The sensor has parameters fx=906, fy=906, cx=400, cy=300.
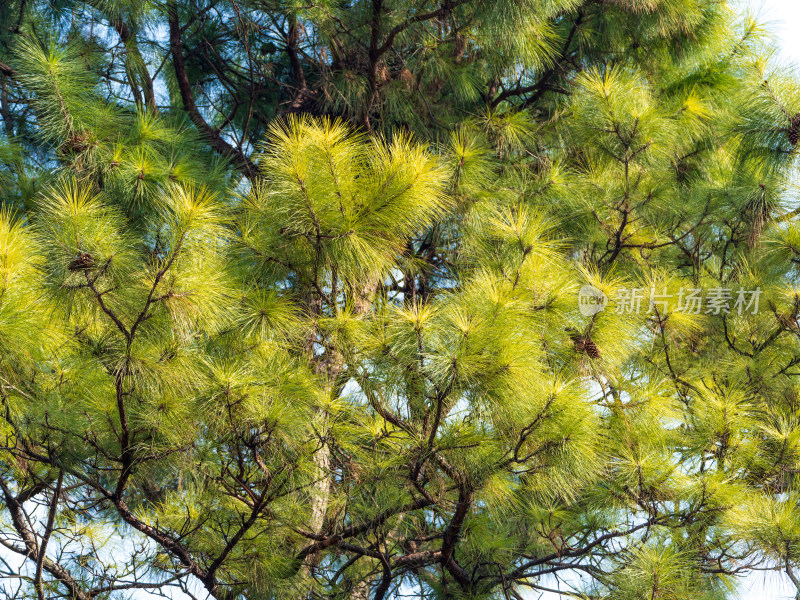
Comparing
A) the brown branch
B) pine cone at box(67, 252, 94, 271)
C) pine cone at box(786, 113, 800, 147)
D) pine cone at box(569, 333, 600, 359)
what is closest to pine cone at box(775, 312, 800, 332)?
pine cone at box(786, 113, 800, 147)

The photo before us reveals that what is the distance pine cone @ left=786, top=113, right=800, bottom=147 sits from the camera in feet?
A: 9.30

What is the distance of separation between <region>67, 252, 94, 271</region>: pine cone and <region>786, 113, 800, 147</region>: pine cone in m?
2.14

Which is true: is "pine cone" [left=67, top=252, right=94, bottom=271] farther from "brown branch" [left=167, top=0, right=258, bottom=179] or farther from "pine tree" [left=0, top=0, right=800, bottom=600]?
→ "brown branch" [left=167, top=0, right=258, bottom=179]

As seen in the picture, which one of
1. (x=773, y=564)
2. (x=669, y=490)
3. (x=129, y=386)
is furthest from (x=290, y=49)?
(x=773, y=564)

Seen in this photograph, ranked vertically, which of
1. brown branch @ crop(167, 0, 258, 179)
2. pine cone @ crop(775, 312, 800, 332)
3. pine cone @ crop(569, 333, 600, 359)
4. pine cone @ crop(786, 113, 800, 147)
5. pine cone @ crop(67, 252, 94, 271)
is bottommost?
pine cone @ crop(67, 252, 94, 271)

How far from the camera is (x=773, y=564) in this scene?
2498 mm

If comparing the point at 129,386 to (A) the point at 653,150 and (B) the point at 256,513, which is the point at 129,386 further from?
(A) the point at 653,150

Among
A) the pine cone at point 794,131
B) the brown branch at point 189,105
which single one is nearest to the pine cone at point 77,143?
the brown branch at point 189,105

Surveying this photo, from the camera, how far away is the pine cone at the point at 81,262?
1956 mm

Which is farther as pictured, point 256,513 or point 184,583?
point 184,583

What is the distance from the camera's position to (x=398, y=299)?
3.55 m

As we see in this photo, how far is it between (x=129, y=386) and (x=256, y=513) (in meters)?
0.47

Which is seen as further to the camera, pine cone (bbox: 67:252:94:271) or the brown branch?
the brown branch

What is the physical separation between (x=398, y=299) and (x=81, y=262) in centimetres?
174
